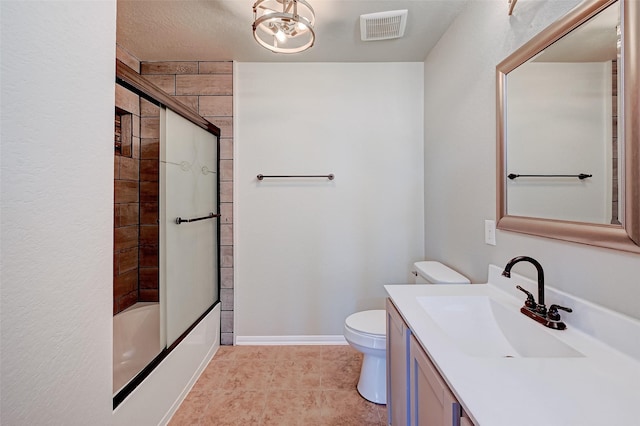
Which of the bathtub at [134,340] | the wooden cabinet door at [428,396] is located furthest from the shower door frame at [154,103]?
the wooden cabinet door at [428,396]

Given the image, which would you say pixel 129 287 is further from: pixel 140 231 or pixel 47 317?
pixel 47 317

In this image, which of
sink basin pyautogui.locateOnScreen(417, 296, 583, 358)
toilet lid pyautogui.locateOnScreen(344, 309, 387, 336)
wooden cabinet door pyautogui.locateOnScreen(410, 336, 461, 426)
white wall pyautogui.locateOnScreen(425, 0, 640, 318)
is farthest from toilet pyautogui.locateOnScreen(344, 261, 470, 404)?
wooden cabinet door pyautogui.locateOnScreen(410, 336, 461, 426)

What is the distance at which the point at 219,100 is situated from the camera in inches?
95.7

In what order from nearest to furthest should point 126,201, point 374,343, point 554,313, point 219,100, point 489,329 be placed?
point 554,313 → point 489,329 → point 374,343 → point 126,201 → point 219,100

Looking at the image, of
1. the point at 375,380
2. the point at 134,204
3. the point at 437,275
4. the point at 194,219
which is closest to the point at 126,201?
the point at 134,204

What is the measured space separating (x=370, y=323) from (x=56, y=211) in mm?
1631

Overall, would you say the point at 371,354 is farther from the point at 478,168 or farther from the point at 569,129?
the point at 569,129

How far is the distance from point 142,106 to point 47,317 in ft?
6.69

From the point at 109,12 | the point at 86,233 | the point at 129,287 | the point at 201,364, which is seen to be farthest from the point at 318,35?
the point at 201,364

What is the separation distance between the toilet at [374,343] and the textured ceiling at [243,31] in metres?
1.63

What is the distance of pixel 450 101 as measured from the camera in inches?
75.5

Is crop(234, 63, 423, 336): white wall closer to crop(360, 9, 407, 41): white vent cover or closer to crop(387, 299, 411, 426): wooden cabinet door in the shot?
crop(360, 9, 407, 41): white vent cover

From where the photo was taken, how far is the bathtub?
1414mm

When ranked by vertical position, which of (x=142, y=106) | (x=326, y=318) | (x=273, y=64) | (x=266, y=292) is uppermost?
(x=273, y=64)
